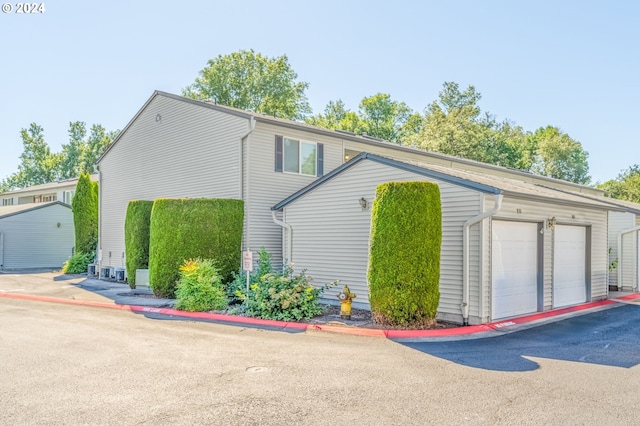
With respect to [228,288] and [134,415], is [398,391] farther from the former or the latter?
[228,288]

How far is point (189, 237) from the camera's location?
13.0 m

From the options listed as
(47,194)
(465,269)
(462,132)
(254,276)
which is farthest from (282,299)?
(47,194)

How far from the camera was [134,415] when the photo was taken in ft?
15.0

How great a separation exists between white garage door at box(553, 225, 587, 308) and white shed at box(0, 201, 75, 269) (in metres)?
26.2

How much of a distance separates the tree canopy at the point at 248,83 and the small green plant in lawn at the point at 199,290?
28.7 metres

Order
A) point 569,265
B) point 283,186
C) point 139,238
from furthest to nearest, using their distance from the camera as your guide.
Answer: point 139,238
point 283,186
point 569,265

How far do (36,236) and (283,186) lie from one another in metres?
19.0

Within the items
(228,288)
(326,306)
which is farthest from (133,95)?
(326,306)

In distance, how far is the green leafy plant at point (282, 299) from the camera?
10.1 meters

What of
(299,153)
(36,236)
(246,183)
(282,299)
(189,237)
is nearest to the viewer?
(282,299)

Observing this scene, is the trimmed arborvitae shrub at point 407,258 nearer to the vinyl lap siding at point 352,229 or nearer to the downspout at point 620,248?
the vinyl lap siding at point 352,229

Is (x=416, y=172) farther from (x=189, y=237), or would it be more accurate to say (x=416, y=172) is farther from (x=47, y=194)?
(x=47, y=194)

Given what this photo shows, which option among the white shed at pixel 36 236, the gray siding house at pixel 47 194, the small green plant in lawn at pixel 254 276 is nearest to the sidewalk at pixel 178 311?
the small green plant in lawn at pixel 254 276

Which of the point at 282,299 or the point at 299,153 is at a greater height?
the point at 299,153
